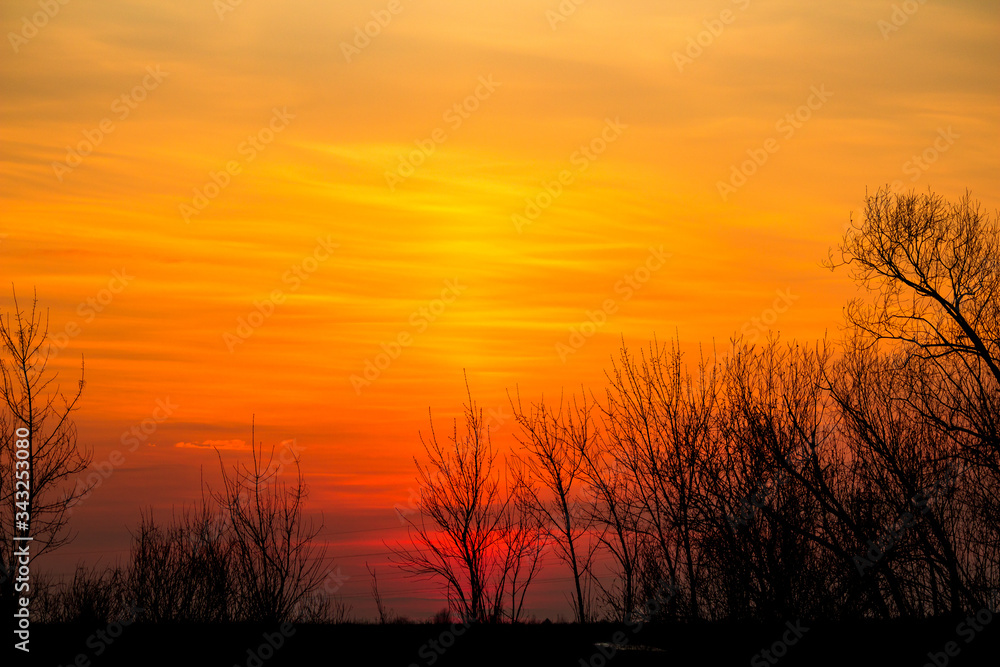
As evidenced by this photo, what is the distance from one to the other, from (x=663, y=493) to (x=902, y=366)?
733 centimetres

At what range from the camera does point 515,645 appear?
13.4 m

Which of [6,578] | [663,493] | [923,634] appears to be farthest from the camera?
[663,493]

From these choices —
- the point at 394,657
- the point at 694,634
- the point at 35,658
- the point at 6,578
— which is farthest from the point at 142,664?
the point at 6,578

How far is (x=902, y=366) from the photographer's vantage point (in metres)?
24.7

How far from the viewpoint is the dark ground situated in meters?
12.5

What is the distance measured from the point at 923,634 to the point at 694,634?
3207mm

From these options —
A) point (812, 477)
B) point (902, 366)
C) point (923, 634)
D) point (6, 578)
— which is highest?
point (902, 366)

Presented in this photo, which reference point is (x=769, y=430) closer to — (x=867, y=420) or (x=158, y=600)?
(x=867, y=420)

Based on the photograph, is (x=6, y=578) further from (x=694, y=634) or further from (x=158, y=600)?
(x=694, y=634)

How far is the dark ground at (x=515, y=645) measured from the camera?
493 inches

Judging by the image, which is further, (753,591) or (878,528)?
(878,528)

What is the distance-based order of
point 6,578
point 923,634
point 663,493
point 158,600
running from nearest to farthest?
point 923,634 < point 6,578 < point 663,493 < point 158,600

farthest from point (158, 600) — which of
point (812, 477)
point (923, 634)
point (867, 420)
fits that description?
point (923, 634)

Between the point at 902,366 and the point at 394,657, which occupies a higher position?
the point at 902,366
